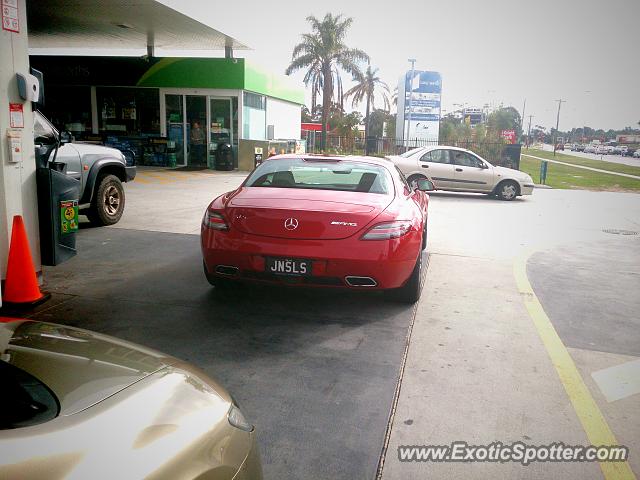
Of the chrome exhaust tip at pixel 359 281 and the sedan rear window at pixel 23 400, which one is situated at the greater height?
the sedan rear window at pixel 23 400

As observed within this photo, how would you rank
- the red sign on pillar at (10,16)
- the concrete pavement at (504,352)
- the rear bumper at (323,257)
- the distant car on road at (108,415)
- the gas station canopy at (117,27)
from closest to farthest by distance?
the distant car on road at (108,415) < the concrete pavement at (504,352) < the rear bumper at (323,257) < the red sign on pillar at (10,16) < the gas station canopy at (117,27)

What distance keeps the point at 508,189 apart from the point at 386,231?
13.0 meters

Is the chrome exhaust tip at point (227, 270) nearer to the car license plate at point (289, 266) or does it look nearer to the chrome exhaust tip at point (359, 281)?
the car license plate at point (289, 266)

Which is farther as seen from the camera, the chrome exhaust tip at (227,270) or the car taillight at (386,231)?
the chrome exhaust tip at (227,270)

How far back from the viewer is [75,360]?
1909mm

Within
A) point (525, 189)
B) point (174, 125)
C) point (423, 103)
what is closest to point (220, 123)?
point (174, 125)

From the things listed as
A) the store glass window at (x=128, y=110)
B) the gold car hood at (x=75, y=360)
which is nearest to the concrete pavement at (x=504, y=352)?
the gold car hood at (x=75, y=360)

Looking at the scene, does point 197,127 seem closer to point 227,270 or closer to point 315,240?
point 227,270

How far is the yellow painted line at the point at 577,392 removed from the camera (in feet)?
9.34

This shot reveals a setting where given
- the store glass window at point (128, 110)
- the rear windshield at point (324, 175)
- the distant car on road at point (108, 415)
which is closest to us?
the distant car on road at point (108, 415)

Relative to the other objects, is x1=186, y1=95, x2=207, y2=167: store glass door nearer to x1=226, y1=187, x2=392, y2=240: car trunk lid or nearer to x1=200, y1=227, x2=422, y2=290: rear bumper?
x1=226, y1=187, x2=392, y2=240: car trunk lid

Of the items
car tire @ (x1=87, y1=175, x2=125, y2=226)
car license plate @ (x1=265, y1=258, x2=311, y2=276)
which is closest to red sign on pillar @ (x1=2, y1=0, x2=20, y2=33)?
car license plate @ (x1=265, y1=258, x2=311, y2=276)

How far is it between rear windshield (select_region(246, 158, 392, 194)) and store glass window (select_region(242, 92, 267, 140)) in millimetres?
18301

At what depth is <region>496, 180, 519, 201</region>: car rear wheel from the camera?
1673cm
